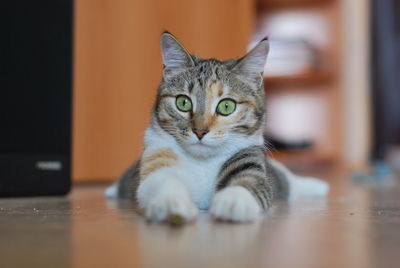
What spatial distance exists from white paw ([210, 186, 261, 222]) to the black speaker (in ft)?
2.46

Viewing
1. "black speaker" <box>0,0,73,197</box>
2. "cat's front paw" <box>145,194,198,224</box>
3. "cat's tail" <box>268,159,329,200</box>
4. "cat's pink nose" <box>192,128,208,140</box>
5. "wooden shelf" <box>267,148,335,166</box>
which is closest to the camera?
"cat's front paw" <box>145,194,198,224</box>

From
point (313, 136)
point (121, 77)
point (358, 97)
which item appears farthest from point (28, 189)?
point (358, 97)

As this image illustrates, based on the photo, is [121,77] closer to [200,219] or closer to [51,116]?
[51,116]

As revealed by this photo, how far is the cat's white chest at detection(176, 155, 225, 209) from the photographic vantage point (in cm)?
114

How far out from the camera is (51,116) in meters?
1.53

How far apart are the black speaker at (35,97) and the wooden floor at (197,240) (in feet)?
1.05

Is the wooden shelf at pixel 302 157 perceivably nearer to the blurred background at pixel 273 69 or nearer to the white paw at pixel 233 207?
the blurred background at pixel 273 69

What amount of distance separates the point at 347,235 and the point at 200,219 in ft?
0.84

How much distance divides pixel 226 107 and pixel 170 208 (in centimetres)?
32

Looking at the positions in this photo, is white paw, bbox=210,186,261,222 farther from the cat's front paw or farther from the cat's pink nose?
the cat's pink nose

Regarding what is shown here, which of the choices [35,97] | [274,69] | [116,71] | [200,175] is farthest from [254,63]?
[274,69]

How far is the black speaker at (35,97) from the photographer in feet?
4.77

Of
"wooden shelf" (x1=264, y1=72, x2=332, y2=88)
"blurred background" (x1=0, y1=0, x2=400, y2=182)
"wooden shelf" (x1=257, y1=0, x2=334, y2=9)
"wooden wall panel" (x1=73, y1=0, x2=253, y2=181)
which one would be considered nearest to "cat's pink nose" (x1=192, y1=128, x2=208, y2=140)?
"blurred background" (x1=0, y1=0, x2=400, y2=182)

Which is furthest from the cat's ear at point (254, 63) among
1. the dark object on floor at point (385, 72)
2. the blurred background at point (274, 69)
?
the dark object on floor at point (385, 72)
